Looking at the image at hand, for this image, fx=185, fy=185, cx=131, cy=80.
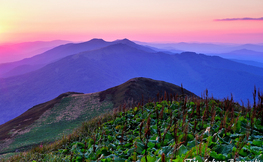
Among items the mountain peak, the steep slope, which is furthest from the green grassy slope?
the mountain peak

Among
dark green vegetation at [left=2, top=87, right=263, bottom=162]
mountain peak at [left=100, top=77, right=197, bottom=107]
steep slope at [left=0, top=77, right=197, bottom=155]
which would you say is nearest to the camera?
dark green vegetation at [left=2, top=87, right=263, bottom=162]

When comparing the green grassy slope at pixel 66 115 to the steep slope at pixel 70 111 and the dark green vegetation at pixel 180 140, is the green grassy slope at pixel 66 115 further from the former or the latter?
the dark green vegetation at pixel 180 140

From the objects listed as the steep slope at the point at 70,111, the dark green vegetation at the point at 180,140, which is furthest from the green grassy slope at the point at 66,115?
the dark green vegetation at the point at 180,140

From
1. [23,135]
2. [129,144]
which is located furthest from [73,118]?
[129,144]

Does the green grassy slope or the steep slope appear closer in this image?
the green grassy slope

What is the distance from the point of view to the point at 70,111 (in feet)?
94.8

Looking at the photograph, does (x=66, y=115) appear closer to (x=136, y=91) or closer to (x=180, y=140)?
(x=136, y=91)

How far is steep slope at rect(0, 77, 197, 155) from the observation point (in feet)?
76.1

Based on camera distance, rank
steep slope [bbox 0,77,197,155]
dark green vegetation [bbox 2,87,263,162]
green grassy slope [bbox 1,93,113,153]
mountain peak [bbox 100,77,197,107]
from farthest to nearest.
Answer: mountain peak [bbox 100,77,197,107] < steep slope [bbox 0,77,197,155] < green grassy slope [bbox 1,93,113,153] < dark green vegetation [bbox 2,87,263,162]

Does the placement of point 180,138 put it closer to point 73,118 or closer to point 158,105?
point 158,105

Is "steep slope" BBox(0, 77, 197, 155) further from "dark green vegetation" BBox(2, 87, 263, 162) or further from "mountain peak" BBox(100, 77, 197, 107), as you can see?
"dark green vegetation" BBox(2, 87, 263, 162)

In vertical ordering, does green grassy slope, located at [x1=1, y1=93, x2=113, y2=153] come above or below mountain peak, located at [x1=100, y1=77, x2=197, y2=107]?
below

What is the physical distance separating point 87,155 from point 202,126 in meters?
3.32

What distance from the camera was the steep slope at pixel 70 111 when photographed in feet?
76.1
